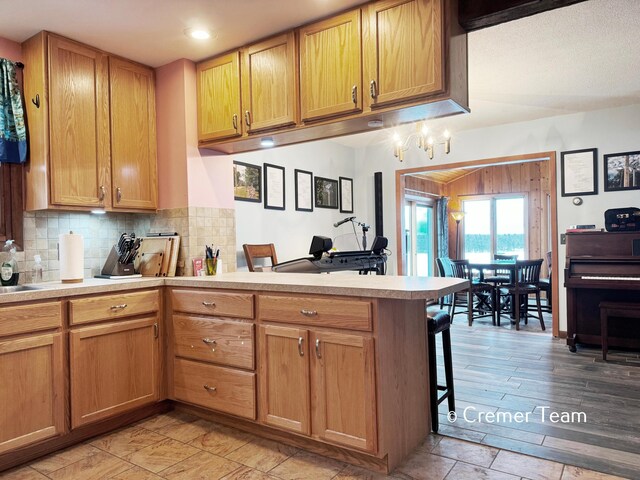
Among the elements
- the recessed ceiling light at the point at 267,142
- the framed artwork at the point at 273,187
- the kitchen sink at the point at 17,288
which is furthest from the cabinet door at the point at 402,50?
the framed artwork at the point at 273,187

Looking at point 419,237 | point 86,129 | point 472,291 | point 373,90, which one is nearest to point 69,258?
point 86,129

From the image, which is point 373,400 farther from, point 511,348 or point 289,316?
point 511,348

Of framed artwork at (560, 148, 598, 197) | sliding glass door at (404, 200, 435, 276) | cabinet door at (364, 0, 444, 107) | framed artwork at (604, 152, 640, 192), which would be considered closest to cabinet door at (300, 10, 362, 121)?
cabinet door at (364, 0, 444, 107)

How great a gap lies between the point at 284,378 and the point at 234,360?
0.36 meters

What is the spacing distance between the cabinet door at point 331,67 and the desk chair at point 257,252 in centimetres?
180

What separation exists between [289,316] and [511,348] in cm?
307

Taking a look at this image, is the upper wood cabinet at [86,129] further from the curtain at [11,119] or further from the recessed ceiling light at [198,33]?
the recessed ceiling light at [198,33]

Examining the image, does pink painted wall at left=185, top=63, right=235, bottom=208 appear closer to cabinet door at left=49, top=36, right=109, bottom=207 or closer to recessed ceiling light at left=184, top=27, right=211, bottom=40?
recessed ceiling light at left=184, top=27, right=211, bottom=40

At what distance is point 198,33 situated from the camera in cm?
270

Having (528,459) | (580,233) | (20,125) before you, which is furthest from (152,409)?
(580,233)

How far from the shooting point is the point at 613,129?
15.0 ft

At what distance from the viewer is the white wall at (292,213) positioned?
14.3 ft

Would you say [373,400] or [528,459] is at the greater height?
[373,400]

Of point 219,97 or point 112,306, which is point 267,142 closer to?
point 219,97
